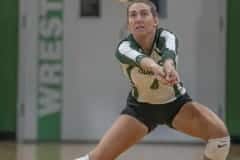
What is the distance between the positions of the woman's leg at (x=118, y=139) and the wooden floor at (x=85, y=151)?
2728 mm

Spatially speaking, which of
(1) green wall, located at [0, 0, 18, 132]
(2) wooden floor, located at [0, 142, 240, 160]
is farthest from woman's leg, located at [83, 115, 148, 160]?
(1) green wall, located at [0, 0, 18, 132]

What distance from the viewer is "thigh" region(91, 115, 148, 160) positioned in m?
4.62

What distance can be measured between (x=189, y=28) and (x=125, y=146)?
4213mm

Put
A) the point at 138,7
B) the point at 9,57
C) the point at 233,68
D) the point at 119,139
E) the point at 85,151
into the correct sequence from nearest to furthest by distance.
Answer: the point at 119,139 < the point at 138,7 < the point at 85,151 < the point at 233,68 < the point at 9,57

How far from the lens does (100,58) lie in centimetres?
876

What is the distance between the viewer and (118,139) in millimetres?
4625

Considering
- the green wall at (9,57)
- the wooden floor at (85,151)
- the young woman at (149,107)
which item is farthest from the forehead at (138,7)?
the green wall at (9,57)

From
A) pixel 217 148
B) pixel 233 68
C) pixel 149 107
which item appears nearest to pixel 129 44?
pixel 149 107

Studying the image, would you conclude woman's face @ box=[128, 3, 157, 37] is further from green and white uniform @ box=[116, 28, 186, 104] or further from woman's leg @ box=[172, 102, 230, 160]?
woman's leg @ box=[172, 102, 230, 160]

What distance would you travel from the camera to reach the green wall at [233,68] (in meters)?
8.84

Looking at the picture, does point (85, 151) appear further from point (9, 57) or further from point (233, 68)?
point (233, 68)

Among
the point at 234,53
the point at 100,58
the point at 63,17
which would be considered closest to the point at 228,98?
the point at 234,53

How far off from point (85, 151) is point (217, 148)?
3322 mm

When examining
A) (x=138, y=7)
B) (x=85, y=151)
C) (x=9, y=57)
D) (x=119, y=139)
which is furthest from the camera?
(x=9, y=57)
